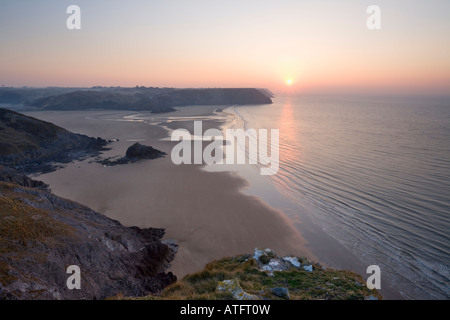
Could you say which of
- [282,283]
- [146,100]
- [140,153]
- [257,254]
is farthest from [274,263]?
[146,100]

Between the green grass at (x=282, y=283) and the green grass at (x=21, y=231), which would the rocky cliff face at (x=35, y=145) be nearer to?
the green grass at (x=21, y=231)

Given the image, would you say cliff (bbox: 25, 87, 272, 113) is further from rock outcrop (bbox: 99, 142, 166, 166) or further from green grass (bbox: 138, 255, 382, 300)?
green grass (bbox: 138, 255, 382, 300)

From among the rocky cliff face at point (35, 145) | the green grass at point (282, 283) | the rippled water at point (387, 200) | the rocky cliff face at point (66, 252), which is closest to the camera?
the rocky cliff face at point (66, 252)

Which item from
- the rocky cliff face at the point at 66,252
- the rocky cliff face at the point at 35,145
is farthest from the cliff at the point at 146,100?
the rocky cliff face at the point at 66,252

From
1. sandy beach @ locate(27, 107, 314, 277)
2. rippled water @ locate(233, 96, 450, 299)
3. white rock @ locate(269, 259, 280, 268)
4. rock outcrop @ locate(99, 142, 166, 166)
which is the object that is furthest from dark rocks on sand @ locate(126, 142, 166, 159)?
white rock @ locate(269, 259, 280, 268)

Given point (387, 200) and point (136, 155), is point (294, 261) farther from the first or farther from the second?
point (136, 155)
